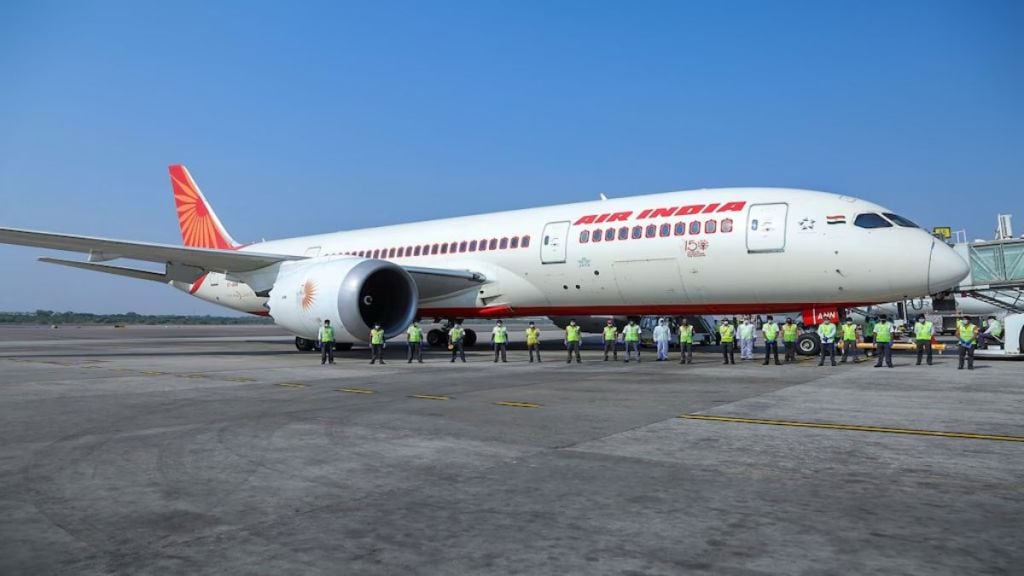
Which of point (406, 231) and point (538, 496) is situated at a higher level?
point (406, 231)

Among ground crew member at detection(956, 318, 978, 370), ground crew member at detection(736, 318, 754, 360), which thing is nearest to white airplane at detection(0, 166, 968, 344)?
ground crew member at detection(956, 318, 978, 370)

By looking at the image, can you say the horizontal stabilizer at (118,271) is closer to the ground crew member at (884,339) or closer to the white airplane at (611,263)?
the white airplane at (611,263)

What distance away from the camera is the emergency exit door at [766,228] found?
50.0 feet

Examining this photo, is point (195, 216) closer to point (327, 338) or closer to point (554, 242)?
point (327, 338)

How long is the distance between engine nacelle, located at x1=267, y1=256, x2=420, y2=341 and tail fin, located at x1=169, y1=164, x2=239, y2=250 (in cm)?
1089

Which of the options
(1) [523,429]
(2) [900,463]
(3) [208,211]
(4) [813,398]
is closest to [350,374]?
(1) [523,429]

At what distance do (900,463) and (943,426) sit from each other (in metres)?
2.15

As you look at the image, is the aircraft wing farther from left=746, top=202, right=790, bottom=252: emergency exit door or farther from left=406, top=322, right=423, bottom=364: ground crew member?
left=746, top=202, right=790, bottom=252: emergency exit door

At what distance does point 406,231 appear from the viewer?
76.7 feet

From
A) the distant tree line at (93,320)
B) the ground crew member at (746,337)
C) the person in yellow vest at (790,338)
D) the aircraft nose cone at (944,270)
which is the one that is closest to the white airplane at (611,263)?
the aircraft nose cone at (944,270)

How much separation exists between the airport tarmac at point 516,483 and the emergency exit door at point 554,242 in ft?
28.4

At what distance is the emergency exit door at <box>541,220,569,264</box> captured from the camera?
18.3m

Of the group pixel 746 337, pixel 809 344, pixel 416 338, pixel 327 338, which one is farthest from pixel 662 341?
pixel 327 338

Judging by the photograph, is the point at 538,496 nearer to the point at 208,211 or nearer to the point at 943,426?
the point at 943,426
